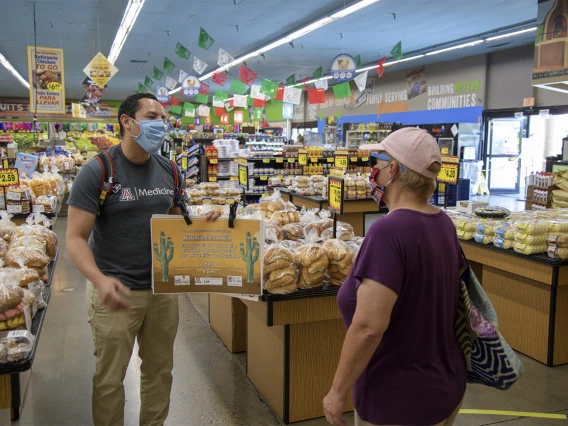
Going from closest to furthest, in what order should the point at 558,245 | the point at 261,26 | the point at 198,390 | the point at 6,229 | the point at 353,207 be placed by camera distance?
the point at 198,390 → the point at 6,229 → the point at 558,245 → the point at 353,207 → the point at 261,26

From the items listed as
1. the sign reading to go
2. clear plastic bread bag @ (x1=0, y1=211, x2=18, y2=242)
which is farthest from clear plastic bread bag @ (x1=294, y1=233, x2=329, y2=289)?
clear plastic bread bag @ (x1=0, y1=211, x2=18, y2=242)

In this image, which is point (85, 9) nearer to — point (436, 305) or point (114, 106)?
point (436, 305)

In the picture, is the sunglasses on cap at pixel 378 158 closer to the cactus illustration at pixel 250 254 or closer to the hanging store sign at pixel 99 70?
the cactus illustration at pixel 250 254

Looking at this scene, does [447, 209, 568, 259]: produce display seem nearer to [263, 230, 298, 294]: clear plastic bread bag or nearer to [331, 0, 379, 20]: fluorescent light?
[263, 230, 298, 294]: clear plastic bread bag

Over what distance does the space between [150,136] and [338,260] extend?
4.35ft

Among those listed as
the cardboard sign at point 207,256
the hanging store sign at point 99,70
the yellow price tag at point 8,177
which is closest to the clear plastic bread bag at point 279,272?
the cardboard sign at point 207,256

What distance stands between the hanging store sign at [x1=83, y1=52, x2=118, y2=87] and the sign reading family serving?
25.2 inches

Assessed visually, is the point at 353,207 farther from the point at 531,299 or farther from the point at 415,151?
the point at 415,151

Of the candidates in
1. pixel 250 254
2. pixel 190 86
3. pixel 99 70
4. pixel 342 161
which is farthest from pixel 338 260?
pixel 190 86

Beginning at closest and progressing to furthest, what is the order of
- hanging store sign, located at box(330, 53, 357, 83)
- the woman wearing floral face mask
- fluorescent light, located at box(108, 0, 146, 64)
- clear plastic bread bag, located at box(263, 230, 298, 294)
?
1. the woman wearing floral face mask
2. clear plastic bread bag, located at box(263, 230, 298, 294)
3. fluorescent light, located at box(108, 0, 146, 64)
4. hanging store sign, located at box(330, 53, 357, 83)

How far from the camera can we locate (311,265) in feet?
9.93

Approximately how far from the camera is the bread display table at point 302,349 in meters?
3.01

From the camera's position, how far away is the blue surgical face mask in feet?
7.87

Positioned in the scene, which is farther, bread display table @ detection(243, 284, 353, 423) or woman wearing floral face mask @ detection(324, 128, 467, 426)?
bread display table @ detection(243, 284, 353, 423)
